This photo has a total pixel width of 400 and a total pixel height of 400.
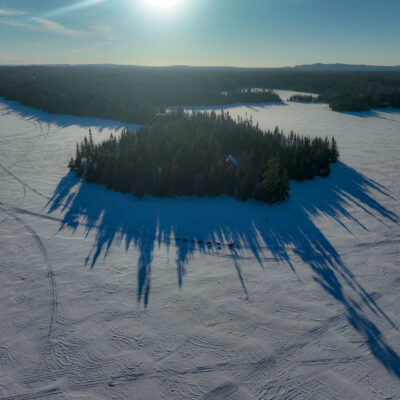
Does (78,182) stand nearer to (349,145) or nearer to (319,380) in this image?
(319,380)

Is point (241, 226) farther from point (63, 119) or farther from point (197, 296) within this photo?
point (63, 119)

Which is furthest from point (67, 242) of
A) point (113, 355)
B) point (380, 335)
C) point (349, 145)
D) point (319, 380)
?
point (349, 145)

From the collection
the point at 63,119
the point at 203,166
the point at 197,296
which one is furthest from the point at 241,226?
the point at 63,119

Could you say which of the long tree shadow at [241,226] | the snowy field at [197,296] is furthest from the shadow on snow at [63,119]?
the snowy field at [197,296]

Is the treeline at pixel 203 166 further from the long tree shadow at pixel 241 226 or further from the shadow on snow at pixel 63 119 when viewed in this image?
the shadow on snow at pixel 63 119

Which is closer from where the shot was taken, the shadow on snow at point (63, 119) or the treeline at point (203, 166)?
the treeline at point (203, 166)

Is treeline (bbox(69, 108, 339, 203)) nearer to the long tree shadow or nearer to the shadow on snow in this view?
the long tree shadow
